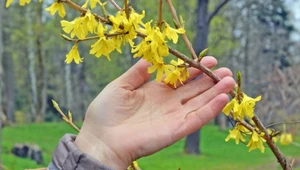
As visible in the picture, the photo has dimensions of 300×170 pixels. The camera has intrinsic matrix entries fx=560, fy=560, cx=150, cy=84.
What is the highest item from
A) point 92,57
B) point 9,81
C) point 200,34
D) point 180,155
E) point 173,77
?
point 173,77

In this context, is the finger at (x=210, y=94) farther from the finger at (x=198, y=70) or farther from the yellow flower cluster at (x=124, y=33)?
the yellow flower cluster at (x=124, y=33)

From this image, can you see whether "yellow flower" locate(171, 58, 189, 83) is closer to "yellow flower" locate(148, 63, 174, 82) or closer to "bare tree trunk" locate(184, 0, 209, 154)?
"yellow flower" locate(148, 63, 174, 82)

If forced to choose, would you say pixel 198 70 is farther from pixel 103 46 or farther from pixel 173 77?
pixel 103 46

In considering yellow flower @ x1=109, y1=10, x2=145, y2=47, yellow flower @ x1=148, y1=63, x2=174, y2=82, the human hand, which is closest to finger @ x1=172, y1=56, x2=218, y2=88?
the human hand

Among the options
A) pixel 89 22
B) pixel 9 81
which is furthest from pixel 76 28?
pixel 9 81

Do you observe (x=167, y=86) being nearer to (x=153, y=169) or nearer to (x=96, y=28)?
(x=96, y=28)

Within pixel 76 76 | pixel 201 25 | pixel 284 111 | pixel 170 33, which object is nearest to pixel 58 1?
pixel 170 33
